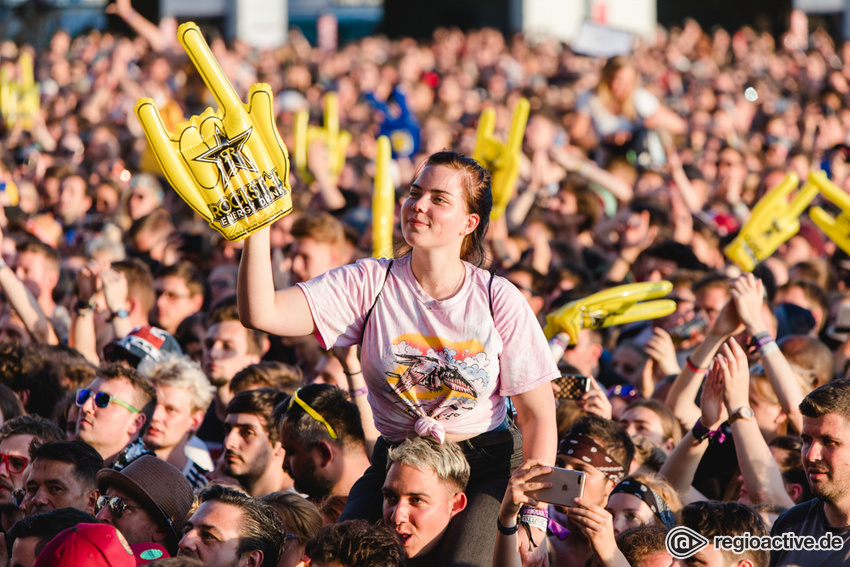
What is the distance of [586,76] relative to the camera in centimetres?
1759

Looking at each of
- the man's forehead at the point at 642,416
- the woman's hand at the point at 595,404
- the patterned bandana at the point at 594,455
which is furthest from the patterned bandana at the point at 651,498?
the man's forehead at the point at 642,416

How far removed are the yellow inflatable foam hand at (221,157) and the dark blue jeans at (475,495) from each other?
0.92 metres

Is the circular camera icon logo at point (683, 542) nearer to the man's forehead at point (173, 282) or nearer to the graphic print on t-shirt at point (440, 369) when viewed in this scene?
the graphic print on t-shirt at point (440, 369)

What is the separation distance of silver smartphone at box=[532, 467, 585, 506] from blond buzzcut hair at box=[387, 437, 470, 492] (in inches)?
13.3

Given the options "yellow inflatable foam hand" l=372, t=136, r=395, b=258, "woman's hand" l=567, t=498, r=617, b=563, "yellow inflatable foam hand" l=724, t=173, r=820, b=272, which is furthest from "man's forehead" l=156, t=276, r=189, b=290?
"woman's hand" l=567, t=498, r=617, b=563

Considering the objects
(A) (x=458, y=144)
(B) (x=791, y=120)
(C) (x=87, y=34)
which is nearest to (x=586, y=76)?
(B) (x=791, y=120)

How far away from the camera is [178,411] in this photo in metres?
5.52

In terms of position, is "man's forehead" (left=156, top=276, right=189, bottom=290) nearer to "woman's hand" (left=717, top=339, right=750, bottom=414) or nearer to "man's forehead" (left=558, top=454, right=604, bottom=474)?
"man's forehead" (left=558, top=454, right=604, bottom=474)

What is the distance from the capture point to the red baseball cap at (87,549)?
10.6ft

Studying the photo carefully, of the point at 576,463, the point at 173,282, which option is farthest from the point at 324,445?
the point at 173,282

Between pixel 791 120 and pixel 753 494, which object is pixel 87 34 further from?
pixel 753 494

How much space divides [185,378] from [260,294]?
2501mm

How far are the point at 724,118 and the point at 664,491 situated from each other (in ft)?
33.9

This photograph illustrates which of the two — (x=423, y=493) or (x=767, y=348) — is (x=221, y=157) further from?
(x=767, y=348)
